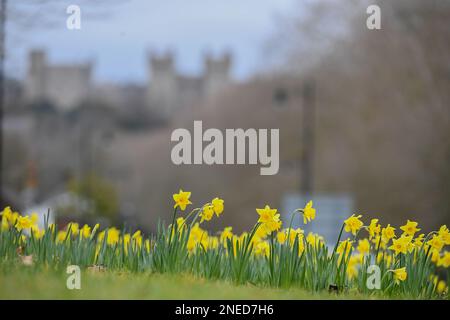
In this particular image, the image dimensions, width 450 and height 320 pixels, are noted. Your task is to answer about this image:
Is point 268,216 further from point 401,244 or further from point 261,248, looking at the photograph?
point 401,244

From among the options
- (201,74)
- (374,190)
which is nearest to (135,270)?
(374,190)

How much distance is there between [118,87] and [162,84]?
149ft

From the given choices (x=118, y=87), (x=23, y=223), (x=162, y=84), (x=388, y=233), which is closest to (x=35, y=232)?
(x=23, y=223)

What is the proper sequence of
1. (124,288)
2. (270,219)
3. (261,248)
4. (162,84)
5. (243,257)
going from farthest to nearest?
(162,84) → (261,248) → (270,219) → (243,257) → (124,288)

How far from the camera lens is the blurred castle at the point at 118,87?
243 feet

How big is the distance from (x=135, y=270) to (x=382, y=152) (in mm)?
32877

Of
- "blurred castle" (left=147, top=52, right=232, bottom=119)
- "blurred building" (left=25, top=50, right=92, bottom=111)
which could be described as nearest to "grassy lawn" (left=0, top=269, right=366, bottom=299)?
"blurred building" (left=25, top=50, right=92, bottom=111)

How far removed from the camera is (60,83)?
89312mm

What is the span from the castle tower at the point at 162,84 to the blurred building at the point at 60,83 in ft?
41.3

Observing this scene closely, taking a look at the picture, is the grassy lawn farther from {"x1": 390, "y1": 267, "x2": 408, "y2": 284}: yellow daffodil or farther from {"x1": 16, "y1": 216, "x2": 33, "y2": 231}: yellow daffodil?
{"x1": 16, "y1": 216, "x2": 33, "y2": 231}: yellow daffodil

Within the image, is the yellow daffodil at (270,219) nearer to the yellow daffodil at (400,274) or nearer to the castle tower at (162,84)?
the yellow daffodil at (400,274)

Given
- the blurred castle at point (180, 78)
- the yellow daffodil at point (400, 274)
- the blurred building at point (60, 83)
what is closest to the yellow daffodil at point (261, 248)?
the yellow daffodil at point (400, 274)

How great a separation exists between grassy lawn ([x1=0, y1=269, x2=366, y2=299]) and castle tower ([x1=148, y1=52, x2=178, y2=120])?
94.2 m

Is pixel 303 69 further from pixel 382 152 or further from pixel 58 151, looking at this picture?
pixel 58 151
